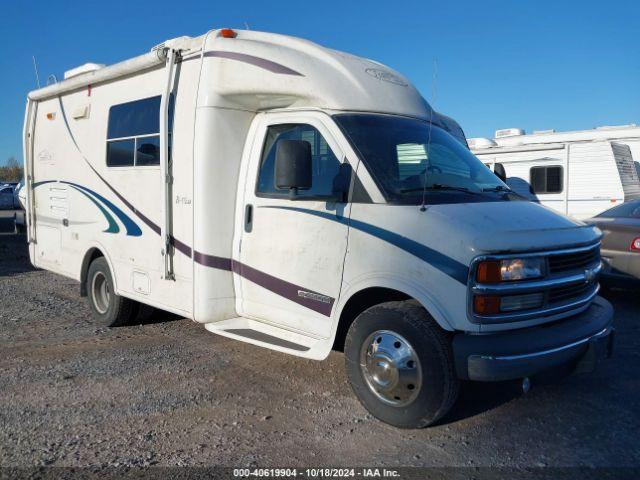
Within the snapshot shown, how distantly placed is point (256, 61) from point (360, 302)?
2.33m

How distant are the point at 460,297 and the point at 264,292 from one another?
1.96 m

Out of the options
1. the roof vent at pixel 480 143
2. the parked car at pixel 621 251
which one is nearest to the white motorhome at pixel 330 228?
the parked car at pixel 621 251

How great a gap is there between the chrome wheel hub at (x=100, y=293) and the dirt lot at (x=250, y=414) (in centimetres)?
77

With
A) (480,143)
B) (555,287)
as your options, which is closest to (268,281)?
(555,287)

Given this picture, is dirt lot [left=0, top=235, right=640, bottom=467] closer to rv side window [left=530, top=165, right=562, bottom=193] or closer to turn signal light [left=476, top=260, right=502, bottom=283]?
turn signal light [left=476, top=260, right=502, bottom=283]

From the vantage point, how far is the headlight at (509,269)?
3.79m

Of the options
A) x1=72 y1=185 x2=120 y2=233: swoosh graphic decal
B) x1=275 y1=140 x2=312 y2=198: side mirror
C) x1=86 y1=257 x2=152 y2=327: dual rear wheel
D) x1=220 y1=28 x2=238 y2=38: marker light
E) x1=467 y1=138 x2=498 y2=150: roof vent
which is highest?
x1=220 y1=28 x2=238 y2=38: marker light

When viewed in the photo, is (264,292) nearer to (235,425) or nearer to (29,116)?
(235,425)

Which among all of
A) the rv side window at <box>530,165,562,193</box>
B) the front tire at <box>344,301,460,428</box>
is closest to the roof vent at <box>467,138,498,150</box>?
the rv side window at <box>530,165,562,193</box>

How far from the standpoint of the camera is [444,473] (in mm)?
3611

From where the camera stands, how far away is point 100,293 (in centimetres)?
723

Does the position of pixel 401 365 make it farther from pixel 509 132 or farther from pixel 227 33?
pixel 509 132

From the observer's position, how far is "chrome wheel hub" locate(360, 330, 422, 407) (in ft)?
13.4

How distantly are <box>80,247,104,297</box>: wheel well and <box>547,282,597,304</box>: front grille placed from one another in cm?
524
